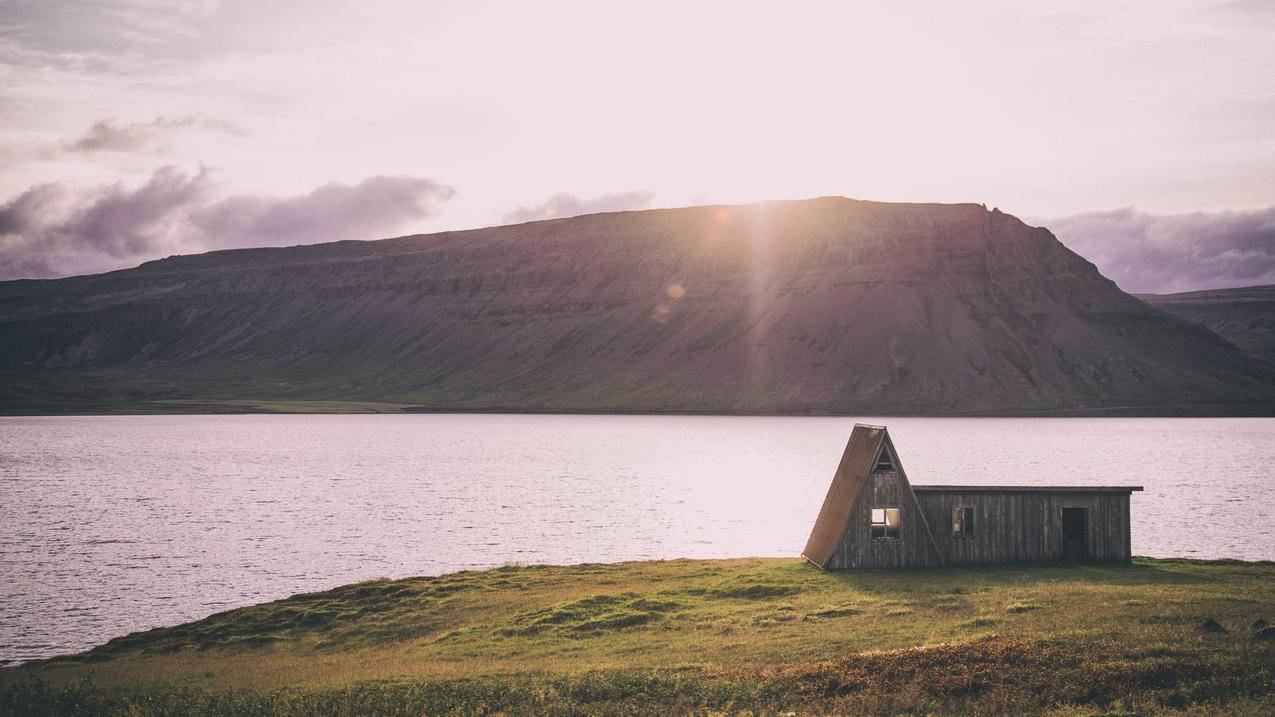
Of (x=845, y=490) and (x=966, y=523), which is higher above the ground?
(x=845, y=490)

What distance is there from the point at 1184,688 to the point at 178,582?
48.7m

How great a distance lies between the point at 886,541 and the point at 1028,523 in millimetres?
6651

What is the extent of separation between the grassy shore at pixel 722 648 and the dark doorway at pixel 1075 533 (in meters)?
2.53

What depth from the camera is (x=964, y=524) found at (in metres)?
43.2

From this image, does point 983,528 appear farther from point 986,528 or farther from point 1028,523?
point 1028,523

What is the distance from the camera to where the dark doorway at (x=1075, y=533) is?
142 ft

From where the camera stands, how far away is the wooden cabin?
4281 centimetres

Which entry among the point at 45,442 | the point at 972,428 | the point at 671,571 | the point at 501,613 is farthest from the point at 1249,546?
the point at 45,442

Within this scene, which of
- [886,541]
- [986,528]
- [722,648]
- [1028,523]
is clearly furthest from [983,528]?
[722,648]

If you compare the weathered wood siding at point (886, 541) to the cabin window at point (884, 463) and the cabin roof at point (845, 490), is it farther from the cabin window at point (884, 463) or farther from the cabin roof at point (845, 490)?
the cabin roof at point (845, 490)

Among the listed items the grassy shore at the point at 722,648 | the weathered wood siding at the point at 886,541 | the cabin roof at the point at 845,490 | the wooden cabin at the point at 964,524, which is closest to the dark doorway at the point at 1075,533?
the wooden cabin at the point at 964,524

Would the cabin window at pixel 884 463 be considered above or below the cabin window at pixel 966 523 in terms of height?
above

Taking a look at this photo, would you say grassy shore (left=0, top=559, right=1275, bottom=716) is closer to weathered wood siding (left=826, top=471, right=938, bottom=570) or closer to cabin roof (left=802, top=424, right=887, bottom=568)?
weathered wood siding (left=826, top=471, right=938, bottom=570)

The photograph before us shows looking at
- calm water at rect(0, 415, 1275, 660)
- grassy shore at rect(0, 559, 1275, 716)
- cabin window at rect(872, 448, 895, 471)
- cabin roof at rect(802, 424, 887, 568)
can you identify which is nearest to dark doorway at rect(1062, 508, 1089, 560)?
grassy shore at rect(0, 559, 1275, 716)
